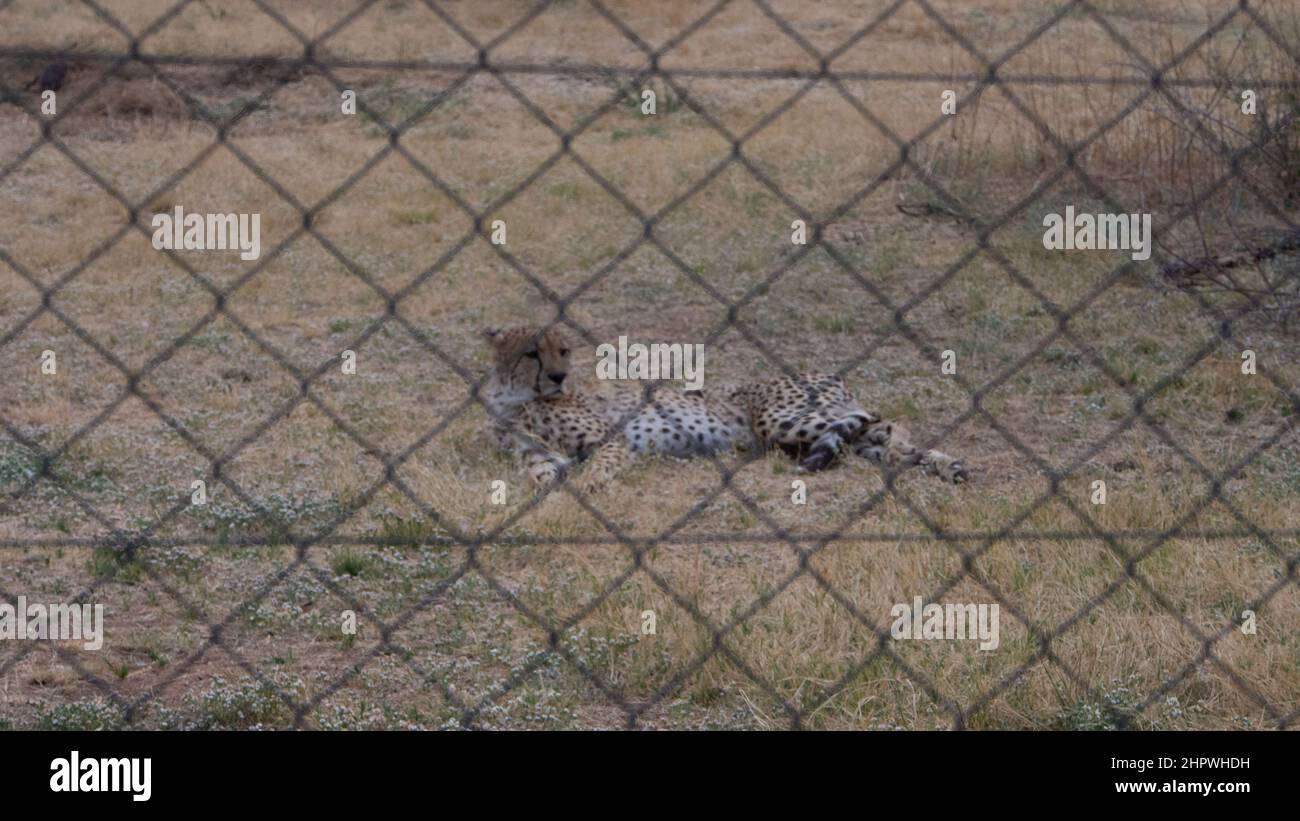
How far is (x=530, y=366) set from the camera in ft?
18.5

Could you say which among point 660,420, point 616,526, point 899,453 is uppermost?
point 660,420

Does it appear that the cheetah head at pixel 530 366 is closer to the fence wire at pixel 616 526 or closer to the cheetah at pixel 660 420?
the cheetah at pixel 660 420

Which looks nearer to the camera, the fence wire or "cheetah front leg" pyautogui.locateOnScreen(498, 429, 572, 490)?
the fence wire

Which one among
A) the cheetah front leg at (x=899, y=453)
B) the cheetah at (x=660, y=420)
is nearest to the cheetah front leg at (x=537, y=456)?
the cheetah at (x=660, y=420)

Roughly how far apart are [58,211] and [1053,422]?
217 inches

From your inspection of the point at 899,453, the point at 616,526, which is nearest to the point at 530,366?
the point at 899,453

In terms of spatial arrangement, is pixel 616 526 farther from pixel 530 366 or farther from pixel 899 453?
pixel 530 366

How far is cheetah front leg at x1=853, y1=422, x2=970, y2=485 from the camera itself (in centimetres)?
479

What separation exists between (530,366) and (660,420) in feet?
1.90

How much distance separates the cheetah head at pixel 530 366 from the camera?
5.62 m

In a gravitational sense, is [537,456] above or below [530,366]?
below

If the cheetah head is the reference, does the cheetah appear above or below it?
below

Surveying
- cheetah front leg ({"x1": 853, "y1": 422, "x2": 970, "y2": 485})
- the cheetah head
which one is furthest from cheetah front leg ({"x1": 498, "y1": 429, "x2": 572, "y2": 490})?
cheetah front leg ({"x1": 853, "y1": 422, "x2": 970, "y2": 485})

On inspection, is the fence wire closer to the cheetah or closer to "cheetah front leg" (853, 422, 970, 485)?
"cheetah front leg" (853, 422, 970, 485)
